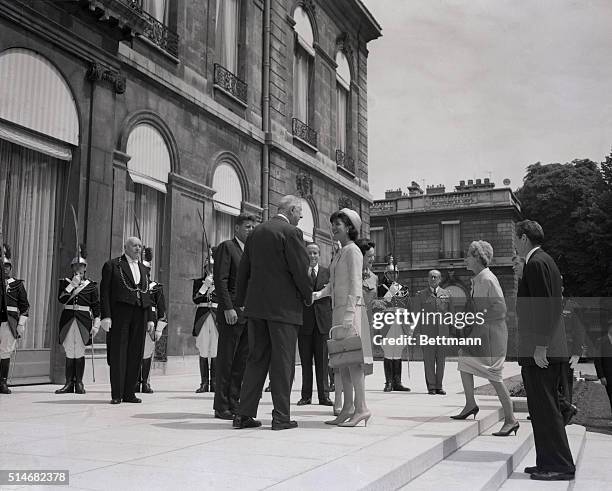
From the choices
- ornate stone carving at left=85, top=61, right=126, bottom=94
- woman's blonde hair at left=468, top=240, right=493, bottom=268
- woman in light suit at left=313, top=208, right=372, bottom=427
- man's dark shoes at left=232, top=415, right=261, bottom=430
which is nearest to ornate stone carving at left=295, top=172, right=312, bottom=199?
ornate stone carving at left=85, top=61, right=126, bottom=94

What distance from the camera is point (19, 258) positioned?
408 inches

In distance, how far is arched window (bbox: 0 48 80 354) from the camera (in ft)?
33.0

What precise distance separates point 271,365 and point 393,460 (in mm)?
1782

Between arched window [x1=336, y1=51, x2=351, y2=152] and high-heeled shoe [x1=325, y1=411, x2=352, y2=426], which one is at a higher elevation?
arched window [x1=336, y1=51, x2=351, y2=152]

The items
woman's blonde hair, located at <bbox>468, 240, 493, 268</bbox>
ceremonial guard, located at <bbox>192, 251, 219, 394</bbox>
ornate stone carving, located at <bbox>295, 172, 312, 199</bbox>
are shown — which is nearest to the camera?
woman's blonde hair, located at <bbox>468, 240, 493, 268</bbox>

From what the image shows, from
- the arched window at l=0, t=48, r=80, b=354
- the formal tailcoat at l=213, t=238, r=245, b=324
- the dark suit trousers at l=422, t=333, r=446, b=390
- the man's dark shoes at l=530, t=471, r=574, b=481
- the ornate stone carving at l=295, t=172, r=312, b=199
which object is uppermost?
the ornate stone carving at l=295, t=172, r=312, b=199

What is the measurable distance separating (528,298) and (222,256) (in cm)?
322

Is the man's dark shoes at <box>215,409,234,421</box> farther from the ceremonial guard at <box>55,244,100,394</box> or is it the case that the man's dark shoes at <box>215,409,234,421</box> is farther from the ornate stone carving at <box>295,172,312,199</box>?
the ornate stone carving at <box>295,172,312,199</box>

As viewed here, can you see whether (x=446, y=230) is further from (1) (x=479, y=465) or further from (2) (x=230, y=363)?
(1) (x=479, y=465)

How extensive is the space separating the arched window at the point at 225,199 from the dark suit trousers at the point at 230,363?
8863 mm

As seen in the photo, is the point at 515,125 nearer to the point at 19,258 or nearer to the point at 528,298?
the point at 528,298

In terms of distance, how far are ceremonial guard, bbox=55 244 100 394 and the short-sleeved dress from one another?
16.7 feet

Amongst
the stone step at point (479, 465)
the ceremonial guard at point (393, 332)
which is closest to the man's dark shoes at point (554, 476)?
the stone step at point (479, 465)

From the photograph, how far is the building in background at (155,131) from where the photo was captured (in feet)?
34.1
